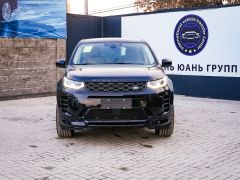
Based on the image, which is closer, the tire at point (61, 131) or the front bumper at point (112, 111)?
the front bumper at point (112, 111)

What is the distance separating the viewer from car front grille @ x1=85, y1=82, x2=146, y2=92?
21.1ft

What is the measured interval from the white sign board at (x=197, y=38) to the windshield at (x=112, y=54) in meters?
5.18

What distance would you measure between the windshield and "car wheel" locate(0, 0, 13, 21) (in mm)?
5646

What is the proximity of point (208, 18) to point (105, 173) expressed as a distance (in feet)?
29.6

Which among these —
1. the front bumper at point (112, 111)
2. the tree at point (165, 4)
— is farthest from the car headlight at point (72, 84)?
the tree at point (165, 4)

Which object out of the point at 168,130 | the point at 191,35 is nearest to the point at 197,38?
the point at 191,35

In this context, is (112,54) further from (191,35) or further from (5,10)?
(5,10)

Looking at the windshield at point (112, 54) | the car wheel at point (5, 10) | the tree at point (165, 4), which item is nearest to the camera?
the windshield at point (112, 54)

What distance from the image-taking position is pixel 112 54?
7.77 meters

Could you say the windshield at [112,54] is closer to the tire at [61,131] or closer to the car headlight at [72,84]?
the car headlight at [72,84]

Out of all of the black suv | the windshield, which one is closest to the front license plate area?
the black suv

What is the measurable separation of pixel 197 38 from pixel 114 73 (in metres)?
7.31

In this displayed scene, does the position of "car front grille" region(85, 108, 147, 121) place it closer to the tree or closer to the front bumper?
the front bumper

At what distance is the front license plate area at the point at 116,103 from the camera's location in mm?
6332
